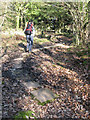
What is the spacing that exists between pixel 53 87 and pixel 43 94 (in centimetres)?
99

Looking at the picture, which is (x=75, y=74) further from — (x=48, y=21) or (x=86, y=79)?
(x=48, y=21)

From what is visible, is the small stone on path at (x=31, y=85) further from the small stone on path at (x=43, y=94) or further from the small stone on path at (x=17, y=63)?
the small stone on path at (x=17, y=63)

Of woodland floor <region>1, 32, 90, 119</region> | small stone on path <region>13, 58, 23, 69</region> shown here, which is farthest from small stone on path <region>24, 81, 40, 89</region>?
small stone on path <region>13, 58, 23, 69</region>

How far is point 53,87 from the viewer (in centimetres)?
694

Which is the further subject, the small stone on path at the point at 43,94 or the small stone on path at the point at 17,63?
the small stone on path at the point at 17,63

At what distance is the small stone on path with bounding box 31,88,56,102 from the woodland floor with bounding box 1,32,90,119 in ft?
0.80

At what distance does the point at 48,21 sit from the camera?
1067 inches

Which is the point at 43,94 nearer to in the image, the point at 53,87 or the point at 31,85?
the point at 31,85

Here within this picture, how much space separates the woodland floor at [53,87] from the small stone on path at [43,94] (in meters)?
0.24

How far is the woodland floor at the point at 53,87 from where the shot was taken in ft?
17.2

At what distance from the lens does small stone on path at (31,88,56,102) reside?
5.86 m

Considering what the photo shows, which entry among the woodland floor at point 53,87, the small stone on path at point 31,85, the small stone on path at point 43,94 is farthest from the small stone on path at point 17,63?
the small stone on path at point 43,94

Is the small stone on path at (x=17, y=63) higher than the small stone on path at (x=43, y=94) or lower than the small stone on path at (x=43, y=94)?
higher

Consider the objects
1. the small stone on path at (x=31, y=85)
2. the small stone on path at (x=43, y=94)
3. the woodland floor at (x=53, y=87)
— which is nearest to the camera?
the woodland floor at (x=53, y=87)
